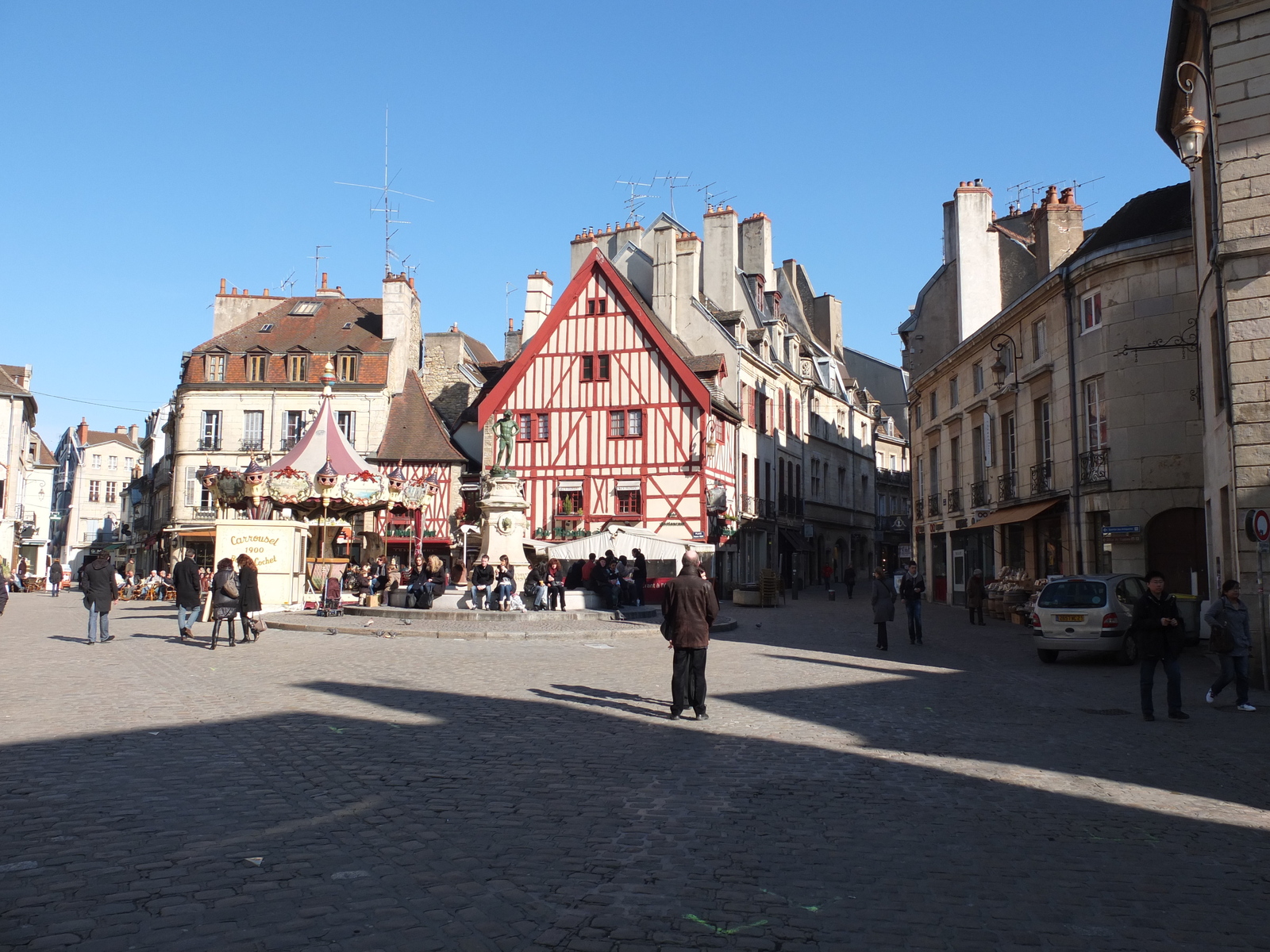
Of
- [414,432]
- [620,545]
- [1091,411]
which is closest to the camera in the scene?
[1091,411]

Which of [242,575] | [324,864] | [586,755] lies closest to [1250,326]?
[586,755]

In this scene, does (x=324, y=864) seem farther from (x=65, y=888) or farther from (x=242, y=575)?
(x=242, y=575)

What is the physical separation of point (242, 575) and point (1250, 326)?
559 inches

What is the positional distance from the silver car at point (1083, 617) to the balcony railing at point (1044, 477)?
26.9ft

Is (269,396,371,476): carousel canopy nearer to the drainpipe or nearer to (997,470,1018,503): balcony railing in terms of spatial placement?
(997,470,1018,503): balcony railing

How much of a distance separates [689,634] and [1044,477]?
17.0 m

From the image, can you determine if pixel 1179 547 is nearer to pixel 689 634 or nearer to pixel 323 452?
pixel 689 634

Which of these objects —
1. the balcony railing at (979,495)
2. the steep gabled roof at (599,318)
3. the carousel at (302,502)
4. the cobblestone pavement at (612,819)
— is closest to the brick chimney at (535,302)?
the steep gabled roof at (599,318)

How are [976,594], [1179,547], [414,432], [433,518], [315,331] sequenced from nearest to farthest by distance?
[1179,547]
[976,594]
[433,518]
[414,432]
[315,331]

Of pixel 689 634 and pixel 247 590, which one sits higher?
pixel 247 590

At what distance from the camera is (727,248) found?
4097 centimetres

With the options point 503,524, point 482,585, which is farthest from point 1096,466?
point 482,585

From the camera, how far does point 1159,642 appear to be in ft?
31.2

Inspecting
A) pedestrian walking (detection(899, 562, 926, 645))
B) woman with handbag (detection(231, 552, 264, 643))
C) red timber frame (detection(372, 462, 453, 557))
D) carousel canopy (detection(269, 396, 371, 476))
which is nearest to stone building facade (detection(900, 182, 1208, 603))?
pedestrian walking (detection(899, 562, 926, 645))
